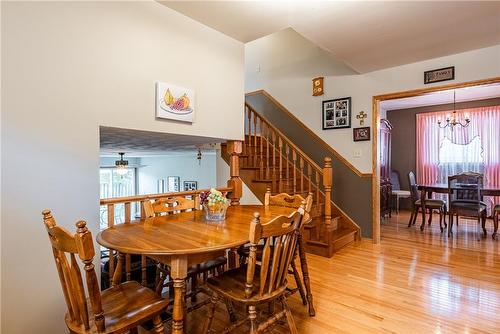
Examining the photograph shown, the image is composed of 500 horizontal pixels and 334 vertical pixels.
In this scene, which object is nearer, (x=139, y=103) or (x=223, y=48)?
(x=139, y=103)

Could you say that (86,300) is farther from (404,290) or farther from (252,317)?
(404,290)

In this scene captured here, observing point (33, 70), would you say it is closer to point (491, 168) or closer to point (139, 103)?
point (139, 103)

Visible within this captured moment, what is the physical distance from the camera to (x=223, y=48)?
2852 mm

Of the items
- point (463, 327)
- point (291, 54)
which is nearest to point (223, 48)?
point (291, 54)

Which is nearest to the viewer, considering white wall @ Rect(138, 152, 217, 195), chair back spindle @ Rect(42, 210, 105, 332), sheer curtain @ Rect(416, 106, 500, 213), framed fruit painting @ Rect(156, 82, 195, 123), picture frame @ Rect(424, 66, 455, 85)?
chair back spindle @ Rect(42, 210, 105, 332)

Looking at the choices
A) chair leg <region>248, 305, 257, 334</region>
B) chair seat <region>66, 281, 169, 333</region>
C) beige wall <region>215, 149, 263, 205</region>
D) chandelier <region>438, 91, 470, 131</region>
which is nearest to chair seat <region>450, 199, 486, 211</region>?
chandelier <region>438, 91, 470, 131</region>

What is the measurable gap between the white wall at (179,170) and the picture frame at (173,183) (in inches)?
3.3

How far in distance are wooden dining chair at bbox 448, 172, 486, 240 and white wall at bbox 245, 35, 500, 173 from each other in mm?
1439

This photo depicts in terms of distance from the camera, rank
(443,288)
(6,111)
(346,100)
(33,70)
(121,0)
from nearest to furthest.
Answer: (6,111) → (33,70) → (121,0) → (443,288) → (346,100)

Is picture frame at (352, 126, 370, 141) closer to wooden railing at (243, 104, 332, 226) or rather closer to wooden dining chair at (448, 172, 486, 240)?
wooden railing at (243, 104, 332, 226)

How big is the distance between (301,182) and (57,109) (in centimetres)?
295

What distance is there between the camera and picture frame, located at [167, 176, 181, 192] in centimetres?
723

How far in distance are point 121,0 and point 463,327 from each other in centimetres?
340

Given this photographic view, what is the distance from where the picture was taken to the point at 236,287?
62.4 inches
